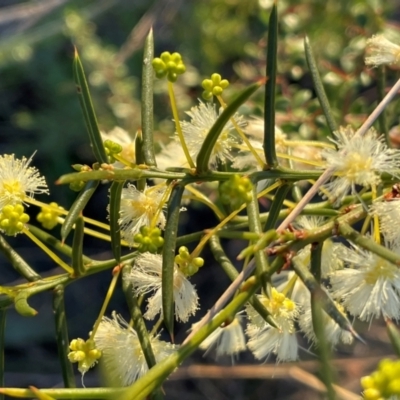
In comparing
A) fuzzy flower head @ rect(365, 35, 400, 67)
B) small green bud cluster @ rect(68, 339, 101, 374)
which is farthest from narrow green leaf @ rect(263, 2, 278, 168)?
small green bud cluster @ rect(68, 339, 101, 374)

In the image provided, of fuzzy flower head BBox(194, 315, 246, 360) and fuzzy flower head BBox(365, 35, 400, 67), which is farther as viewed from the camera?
fuzzy flower head BBox(194, 315, 246, 360)

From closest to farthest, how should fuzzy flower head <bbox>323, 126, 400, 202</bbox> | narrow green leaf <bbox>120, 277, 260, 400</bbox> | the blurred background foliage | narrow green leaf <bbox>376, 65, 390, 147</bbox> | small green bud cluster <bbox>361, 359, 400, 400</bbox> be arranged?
1. small green bud cluster <bbox>361, 359, 400, 400</bbox>
2. narrow green leaf <bbox>120, 277, 260, 400</bbox>
3. fuzzy flower head <bbox>323, 126, 400, 202</bbox>
4. narrow green leaf <bbox>376, 65, 390, 147</bbox>
5. the blurred background foliage

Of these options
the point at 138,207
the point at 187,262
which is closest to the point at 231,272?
the point at 187,262

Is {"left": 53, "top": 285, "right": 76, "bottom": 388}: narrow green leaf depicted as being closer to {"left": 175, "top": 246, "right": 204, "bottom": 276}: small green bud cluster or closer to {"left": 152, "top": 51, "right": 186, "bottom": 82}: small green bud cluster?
{"left": 175, "top": 246, "right": 204, "bottom": 276}: small green bud cluster

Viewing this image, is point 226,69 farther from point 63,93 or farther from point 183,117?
point 63,93

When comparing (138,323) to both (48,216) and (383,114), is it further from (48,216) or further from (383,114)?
(383,114)

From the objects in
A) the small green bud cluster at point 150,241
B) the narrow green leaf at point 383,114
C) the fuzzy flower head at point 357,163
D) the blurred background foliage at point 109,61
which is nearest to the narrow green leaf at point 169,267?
the small green bud cluster at point 150,241
